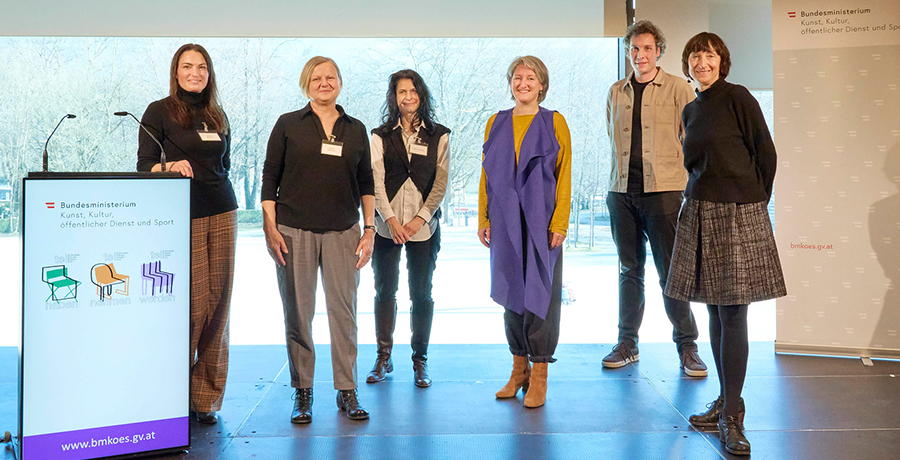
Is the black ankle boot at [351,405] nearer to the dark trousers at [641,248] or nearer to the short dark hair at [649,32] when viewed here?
the dark trousers at [641,248]

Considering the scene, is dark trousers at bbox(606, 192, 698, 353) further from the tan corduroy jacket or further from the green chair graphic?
the green chair graphic

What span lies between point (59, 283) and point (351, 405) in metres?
1.23

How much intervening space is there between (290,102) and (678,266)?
313 cm

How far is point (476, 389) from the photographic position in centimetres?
312

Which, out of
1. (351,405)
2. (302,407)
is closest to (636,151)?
(351,405)

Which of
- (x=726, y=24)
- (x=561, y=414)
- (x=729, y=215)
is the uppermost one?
(x=726, y=24)

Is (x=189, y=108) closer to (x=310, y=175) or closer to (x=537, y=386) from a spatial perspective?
(x=310, y=175)

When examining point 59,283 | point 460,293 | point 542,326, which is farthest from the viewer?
point 460,293

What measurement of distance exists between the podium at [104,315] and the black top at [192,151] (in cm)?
29

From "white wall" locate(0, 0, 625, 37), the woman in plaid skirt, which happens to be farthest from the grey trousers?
"white wall" locate(0, 0, 625, 37)

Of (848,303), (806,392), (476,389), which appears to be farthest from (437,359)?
(848,303)

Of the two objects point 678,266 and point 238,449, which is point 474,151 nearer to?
point 678,266

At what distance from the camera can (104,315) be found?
217 cm

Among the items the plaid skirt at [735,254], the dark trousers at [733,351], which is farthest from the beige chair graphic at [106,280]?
the dark trousers at [733,351]
